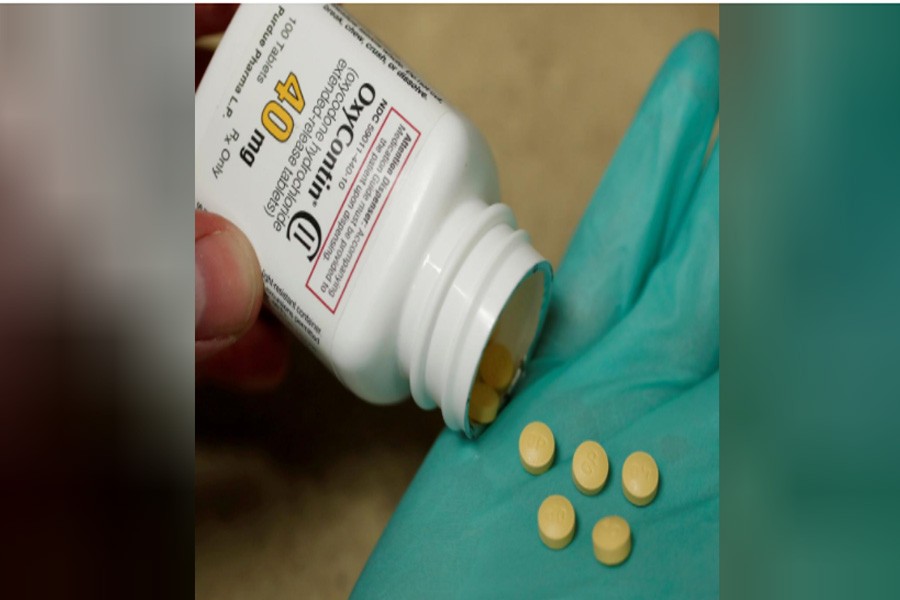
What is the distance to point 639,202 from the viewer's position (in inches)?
25.5

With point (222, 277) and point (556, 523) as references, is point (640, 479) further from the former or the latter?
point (222, 277)

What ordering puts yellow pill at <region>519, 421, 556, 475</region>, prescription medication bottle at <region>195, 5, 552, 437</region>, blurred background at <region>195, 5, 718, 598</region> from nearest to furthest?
1. prescription medication bottle at <region>195, 5, 552, 437</region>
2. yellow pill at <region>519, 421, 556, 475</region>
3. blurred background at <region>195, 5, 718, 598</region>

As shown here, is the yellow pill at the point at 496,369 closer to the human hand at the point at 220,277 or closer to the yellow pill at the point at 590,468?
the yellow pill at the point at 590,468

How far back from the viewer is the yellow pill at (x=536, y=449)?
582 mm

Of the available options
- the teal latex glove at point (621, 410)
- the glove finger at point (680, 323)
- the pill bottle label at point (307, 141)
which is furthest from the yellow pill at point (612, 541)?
the pill bottle label at point (307, 141)

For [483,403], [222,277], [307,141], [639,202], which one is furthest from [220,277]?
[639,202]

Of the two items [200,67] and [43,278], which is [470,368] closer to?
[43,278]

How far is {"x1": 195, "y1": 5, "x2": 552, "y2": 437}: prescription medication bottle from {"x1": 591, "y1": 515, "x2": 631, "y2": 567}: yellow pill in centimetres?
14

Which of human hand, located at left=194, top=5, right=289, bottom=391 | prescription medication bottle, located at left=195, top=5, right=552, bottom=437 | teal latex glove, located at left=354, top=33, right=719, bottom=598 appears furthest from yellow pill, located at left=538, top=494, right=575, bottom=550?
human hand, located at left=194, top=5, right=289, bottom=391

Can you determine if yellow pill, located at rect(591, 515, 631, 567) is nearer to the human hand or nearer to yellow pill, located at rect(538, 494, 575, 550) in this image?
yellow pill, located at rect(538, 494, 575, 550)

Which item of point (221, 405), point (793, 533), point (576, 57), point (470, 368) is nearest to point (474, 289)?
point (470, 368)

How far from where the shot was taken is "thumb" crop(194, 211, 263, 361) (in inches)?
19.1

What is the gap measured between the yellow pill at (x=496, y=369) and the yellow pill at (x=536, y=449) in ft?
0.15

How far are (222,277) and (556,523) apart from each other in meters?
0.29
